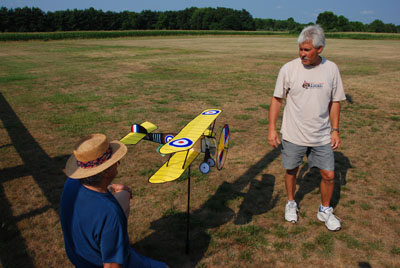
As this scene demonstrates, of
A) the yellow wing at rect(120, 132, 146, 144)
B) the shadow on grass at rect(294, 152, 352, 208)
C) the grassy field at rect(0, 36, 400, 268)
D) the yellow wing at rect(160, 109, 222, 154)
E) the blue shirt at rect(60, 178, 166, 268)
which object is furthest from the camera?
the shadow on grass at rect(294, 152, 352, 208)

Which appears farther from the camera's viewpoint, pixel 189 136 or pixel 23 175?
pixel 23 175

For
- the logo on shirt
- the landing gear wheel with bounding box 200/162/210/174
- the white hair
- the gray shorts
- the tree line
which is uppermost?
the tree line

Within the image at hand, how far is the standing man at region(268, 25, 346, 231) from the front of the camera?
303cm

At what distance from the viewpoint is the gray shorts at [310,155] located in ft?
10.8

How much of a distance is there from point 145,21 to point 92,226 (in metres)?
134

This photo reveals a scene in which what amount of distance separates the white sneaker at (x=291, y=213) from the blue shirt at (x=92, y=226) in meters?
2.48

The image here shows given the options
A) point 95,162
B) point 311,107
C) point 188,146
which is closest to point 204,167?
point 188,146

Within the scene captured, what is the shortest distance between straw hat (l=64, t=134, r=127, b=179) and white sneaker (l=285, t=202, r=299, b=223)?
2618 mm

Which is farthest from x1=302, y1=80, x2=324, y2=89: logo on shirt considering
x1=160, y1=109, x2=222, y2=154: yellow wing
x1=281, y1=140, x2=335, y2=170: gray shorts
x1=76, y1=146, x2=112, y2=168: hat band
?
x1=76, y1=146, x2=112, y2=168: hat band

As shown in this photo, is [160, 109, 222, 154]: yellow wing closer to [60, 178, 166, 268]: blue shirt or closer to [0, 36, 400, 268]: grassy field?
[60, 178, 166, 268]: blue shirt

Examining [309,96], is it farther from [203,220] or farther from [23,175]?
[23,175]

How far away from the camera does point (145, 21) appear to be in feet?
405

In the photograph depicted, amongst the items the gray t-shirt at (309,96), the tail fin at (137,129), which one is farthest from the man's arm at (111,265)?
the tail fin at (137,129)

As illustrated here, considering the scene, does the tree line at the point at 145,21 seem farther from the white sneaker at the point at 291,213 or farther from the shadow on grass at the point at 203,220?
the white sneaker at the point at 291,213
